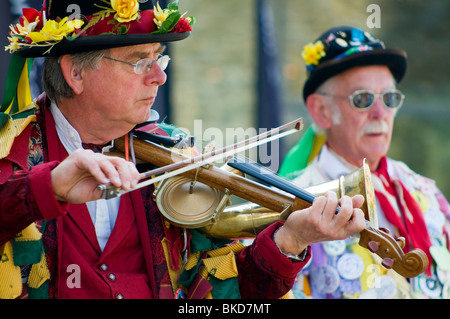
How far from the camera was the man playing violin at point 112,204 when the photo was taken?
2.48 metres

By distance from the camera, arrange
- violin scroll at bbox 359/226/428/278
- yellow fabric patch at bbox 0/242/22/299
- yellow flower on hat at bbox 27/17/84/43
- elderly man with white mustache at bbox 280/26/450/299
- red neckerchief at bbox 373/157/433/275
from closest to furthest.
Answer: yellow fabric patch at bbox 0/242/22/299 < violin scroll at bbox 359/226/428/278 < yellow flower on hat at bbox 27/17/84/43 < elderly man with white mustache at bbox 280/26/450/299 < red neckerchief at bbox 373/157/433/275

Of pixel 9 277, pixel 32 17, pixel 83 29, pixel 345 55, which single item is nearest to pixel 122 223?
pixel 9 277

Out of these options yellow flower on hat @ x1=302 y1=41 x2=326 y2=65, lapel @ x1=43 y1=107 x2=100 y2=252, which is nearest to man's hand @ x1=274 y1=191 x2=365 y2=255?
lapel @ x1=43 y1=107 x2=100 y2=252

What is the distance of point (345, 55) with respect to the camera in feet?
13.3

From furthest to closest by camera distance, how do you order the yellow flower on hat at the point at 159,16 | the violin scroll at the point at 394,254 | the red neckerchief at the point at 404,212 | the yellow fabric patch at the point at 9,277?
the red neckerchief at the point at 404,212
the yellow flower on hat at the point at 159,16
the violin scroll at the point at 394,254
the yellow fabric patch at the point at 9,277

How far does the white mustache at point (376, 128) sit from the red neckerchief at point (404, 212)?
0.26 meters

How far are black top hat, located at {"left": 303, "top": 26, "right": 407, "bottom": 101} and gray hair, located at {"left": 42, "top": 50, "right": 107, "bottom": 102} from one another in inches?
75.1

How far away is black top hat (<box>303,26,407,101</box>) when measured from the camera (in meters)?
4.02

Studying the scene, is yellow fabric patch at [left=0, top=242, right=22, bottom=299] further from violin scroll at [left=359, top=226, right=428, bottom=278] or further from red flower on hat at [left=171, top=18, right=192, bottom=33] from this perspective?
violin scroll at [left=359, top=226, right=428, bottom=278]

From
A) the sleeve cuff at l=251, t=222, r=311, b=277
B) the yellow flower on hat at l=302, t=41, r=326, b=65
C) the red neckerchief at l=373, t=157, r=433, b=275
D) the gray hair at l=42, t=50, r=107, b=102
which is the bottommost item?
the red neckerchief at l=373, t=157, r=433, b=275

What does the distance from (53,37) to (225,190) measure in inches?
36.8

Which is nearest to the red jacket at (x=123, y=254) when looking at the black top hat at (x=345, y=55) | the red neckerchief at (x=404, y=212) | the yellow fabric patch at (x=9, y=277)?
the yellow fabric patch at (x=9, y=277)

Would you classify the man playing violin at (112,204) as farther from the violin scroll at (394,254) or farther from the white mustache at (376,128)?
the white mustache at (376,128)

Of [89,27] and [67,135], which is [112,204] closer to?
[67,135]
